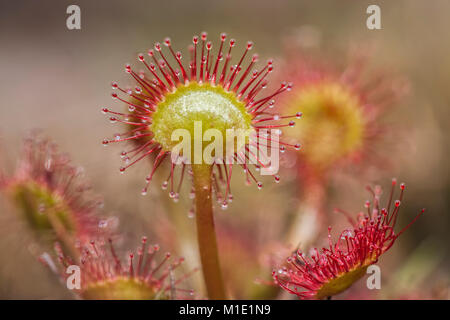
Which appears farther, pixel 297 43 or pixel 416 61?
pixel 416 61

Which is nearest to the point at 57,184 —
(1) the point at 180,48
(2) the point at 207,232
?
(2) the point at 207,232

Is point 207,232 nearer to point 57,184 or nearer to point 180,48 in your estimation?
point 57,184

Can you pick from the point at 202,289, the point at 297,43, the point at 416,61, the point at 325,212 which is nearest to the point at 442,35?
the point at 416,61

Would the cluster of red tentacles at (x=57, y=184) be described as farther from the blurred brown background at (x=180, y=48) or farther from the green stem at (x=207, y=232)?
the green stem at (x=207, y=232)

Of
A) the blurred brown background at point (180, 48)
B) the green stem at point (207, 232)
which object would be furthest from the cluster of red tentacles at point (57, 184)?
the green stem at point (207, 232)

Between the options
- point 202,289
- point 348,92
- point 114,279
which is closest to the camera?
point 114,279

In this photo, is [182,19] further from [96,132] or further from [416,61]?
[416,61]
